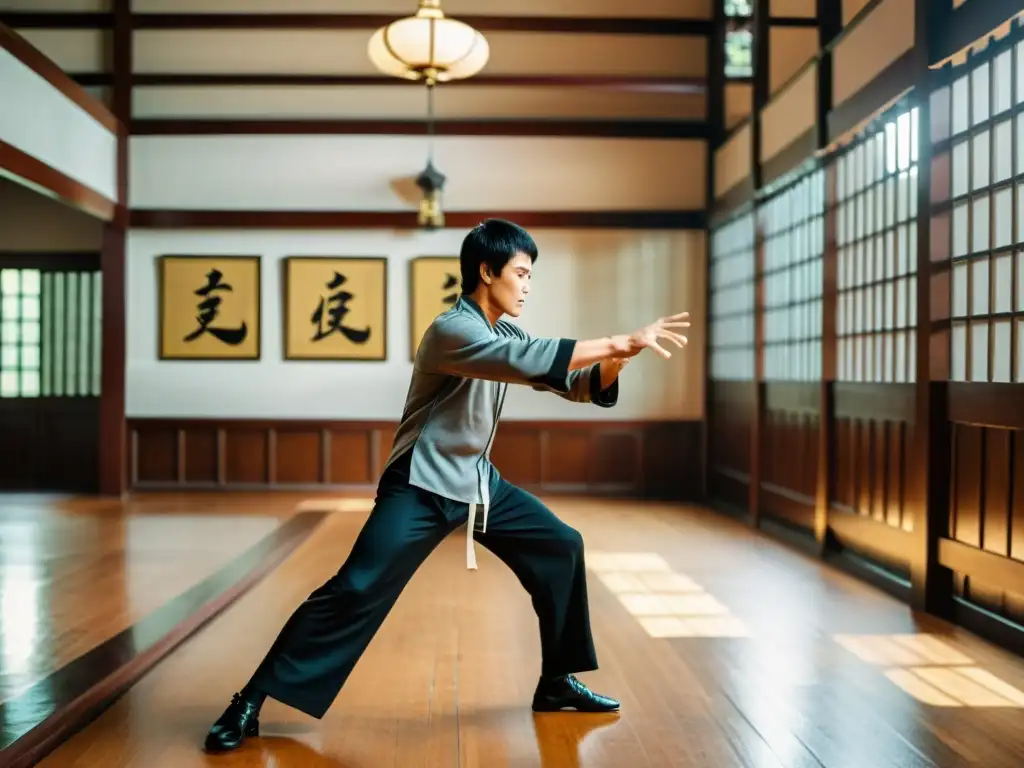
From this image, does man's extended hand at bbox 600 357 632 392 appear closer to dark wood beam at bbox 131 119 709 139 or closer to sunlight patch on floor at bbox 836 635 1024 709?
sunlight patch on floor at bbox 836 635 1024 709

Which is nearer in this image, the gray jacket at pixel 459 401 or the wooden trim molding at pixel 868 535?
the gray jacket at pixel 459 401

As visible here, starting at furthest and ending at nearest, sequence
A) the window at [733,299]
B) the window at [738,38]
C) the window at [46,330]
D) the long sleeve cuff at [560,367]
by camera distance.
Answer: the window at [46,330] < the window at [738,38] < the window at [733,299] < the long sleeve cuff at [560,367]

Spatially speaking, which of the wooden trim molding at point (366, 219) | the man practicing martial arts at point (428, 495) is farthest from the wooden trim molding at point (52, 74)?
the man practicing martial arts at point (428, 495)

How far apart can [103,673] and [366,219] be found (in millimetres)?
5164

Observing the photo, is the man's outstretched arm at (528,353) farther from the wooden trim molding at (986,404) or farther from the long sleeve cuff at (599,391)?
the wooden trim molding at (986,404)

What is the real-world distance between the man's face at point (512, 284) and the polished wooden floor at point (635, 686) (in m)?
1.06

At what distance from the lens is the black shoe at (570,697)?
2.66m

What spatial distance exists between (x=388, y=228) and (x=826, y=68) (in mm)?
3609

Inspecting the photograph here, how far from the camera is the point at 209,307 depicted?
7.73 m

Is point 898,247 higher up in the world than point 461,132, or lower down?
lower down

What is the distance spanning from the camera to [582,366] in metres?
2.20

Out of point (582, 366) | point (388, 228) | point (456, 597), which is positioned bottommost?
point (456, 597)

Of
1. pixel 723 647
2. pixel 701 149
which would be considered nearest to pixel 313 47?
pixel 701 149

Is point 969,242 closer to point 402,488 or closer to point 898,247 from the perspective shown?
point 898,247
